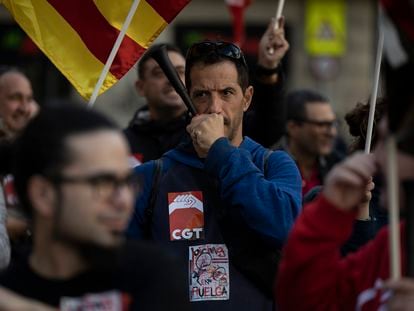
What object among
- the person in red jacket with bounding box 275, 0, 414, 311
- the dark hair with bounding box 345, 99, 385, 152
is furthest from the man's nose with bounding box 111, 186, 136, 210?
the dark hair with bounding box 345, 99, 385, 152

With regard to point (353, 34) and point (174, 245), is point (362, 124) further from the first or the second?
point (353, 34)

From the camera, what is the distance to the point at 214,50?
5176 mm

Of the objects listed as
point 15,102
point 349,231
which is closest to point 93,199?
point 349,231

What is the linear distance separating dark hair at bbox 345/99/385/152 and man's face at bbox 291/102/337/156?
6.98 ft

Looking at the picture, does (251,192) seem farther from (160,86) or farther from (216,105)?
(160,86)

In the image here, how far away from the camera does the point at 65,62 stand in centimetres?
545

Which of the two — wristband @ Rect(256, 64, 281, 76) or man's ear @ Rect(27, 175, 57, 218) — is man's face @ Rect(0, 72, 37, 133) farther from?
man's ear @ Rect(27, 175, 57, 218)

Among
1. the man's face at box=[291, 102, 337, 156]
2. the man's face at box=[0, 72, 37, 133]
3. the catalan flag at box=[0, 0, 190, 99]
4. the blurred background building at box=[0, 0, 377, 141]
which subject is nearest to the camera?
the catalan flag at box=[0, 0, 190, 99]

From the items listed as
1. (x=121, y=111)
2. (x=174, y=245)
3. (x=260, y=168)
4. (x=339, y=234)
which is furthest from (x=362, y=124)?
(x=121, y=111)

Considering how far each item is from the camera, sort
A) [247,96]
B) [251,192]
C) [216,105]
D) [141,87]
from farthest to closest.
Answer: [141,87] → [247,96] → [216,105] → [251,192]

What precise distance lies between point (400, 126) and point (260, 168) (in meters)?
1.56

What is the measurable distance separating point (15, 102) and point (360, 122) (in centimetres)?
294

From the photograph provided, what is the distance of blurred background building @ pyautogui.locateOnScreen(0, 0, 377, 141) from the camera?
65.2ft

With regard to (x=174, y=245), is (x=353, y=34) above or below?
above
